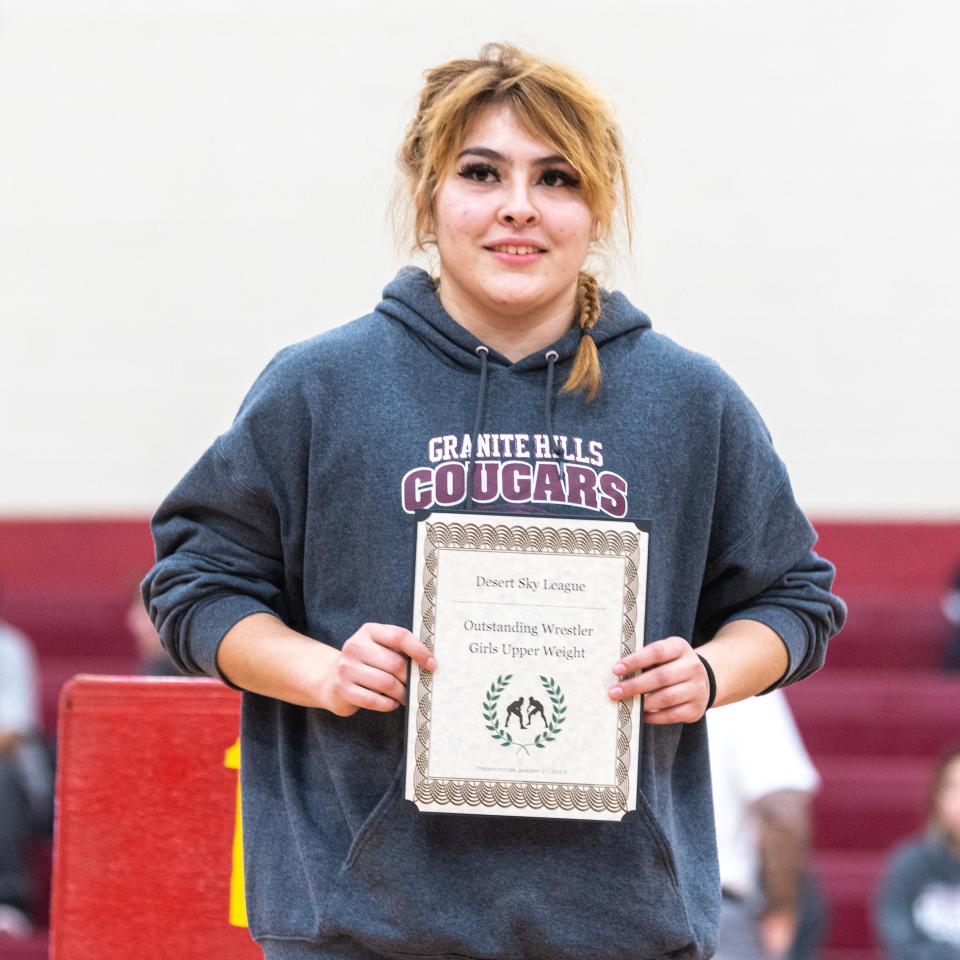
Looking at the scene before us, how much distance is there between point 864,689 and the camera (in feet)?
19.6

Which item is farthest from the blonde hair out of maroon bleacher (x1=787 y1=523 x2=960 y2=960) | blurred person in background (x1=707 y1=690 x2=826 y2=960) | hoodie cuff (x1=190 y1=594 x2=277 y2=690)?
maroon bleacher (x1=787 y1=523 x2=960 y2=960)

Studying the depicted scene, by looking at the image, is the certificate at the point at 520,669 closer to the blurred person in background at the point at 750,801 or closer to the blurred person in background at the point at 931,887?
the blurred person in background at the point at 750,801

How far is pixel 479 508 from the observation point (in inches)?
62.6

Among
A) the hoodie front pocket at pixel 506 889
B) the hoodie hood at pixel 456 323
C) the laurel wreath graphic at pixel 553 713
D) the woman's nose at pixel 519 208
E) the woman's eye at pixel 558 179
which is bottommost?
the hoodie front pocket at pixel 506 889

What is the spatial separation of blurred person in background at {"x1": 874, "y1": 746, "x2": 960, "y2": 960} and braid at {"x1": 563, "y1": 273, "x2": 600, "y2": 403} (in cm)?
320

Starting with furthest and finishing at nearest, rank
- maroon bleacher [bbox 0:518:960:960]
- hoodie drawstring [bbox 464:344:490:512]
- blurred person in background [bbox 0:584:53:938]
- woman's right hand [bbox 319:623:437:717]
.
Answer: maroon bleacher [bbox 0:518:960:960]
blurred person in background [bbox 0:584:53:938]
hoodie drawstring [bbox 464:344:490:512]
woman's right hand [bbox 319:623:437:717]

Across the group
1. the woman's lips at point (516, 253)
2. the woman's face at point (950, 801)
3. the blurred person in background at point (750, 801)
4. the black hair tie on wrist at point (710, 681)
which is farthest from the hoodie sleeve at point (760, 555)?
the woman's face at point (950, 801)

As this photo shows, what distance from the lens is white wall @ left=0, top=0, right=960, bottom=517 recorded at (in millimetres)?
6477

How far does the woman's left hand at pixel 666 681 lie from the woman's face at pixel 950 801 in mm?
3222

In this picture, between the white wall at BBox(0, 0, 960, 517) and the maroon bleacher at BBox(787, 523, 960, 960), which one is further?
the white wall at BBox(0, 0, 960, 517)

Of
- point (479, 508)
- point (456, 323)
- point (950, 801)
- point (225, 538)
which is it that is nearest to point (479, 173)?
point (456, 323)

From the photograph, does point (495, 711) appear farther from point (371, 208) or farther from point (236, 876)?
point (371, 208)

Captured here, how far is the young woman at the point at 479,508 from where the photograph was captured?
5.08ft

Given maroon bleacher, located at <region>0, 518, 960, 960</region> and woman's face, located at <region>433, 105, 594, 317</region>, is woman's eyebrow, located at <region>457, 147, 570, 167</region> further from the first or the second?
maroon bleacher, located at <region>0, 518, 960, 960</region>
